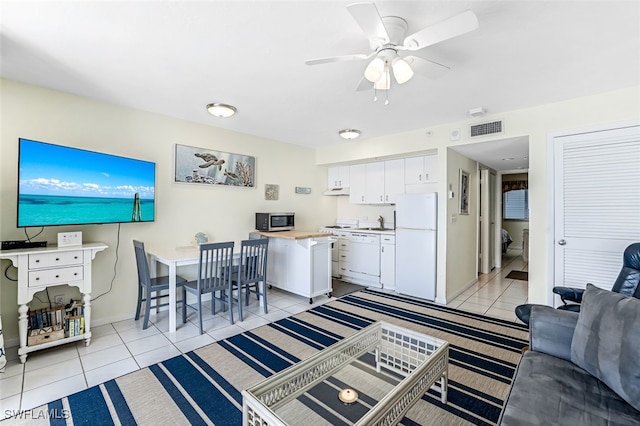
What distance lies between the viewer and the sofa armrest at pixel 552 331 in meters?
1.62

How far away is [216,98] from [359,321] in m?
2.88

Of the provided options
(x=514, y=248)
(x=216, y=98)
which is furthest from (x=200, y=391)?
(x=514, y=248)

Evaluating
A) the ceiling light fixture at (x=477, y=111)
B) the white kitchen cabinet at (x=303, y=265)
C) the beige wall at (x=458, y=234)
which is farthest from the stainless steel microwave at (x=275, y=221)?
the ceiling light fixture at (x=477, y=111)

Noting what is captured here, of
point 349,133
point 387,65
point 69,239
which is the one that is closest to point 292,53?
point 387,65

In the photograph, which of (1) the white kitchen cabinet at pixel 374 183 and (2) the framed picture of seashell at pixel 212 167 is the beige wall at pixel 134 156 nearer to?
(2) the framed picture of seashell at pixel 212 167

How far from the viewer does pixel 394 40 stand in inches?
70.1

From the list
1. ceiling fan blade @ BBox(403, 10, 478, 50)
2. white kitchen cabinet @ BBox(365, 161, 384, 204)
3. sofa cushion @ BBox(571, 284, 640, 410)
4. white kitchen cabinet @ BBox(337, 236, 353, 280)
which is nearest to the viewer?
sofa cushion @ BBox(571, 284, 640, 410)

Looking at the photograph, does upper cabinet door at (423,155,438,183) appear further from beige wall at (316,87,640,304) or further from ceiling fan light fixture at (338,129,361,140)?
ceiling fan light fixture at (338,129,361,140)

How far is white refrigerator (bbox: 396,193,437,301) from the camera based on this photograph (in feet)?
12.7

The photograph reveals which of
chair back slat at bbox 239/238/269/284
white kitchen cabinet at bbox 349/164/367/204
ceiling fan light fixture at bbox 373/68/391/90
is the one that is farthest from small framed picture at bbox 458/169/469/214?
chair back slat at bbox 239/238/269/284

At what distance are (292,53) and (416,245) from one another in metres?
3.01

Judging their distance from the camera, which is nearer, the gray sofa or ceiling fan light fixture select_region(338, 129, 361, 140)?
the gray sofa

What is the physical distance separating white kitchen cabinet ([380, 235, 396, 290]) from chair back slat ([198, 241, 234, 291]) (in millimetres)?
2434

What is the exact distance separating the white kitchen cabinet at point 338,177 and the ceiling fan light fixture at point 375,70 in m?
3.43
